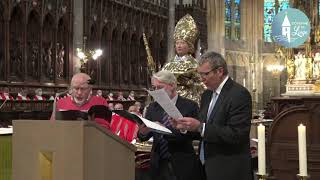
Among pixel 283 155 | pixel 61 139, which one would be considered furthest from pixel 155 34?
pixel 61 139

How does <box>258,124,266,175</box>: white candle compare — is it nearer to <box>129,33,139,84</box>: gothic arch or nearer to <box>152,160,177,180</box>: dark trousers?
<box>152,160,177,180</box>: dark trousers

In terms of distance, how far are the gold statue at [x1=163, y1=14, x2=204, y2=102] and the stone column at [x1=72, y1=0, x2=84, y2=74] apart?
37.8 feet

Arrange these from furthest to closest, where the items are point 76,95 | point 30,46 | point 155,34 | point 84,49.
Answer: point 155,34 → point 84,49 → point 30,46 → point 76,95

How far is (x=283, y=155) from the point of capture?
19.4ft

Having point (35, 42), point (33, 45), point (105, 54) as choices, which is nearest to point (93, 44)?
point (105, 54)

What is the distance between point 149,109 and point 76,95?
835 millimetres

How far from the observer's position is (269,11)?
33.5 m

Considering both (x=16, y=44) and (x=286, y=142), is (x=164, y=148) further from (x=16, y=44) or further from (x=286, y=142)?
(x=16, y=44)

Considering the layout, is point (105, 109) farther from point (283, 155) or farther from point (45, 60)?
point (45, 60)

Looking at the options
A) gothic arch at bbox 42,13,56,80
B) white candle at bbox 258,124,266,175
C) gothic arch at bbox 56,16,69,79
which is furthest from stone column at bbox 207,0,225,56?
white candle at bbox 258,124,266,175

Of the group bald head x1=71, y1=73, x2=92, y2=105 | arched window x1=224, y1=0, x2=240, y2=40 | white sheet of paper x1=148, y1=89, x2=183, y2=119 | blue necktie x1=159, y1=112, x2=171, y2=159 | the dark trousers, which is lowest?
the dark trousers

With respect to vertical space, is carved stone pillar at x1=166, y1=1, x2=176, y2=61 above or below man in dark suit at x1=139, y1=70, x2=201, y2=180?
above

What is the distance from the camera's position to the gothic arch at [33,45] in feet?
49.9

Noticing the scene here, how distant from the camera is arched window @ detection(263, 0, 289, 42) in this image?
33094 mm
